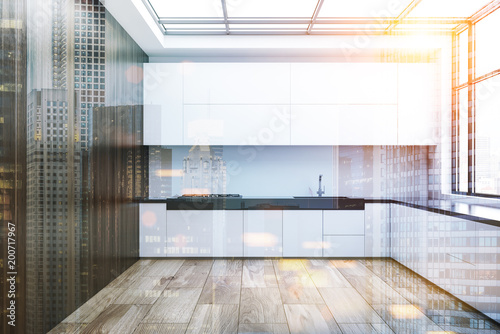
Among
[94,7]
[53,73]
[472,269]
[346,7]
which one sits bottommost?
[472,269]

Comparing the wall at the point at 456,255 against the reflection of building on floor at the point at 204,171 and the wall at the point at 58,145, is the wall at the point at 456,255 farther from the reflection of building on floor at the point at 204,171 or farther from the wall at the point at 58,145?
the reflection of building on floor at the point at 204,171

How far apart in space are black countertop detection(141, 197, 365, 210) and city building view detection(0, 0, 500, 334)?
2 cm

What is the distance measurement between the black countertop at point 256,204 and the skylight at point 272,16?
66.7 inches

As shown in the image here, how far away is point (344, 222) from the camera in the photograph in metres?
3.38

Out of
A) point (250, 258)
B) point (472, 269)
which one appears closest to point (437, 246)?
point (472, 269)

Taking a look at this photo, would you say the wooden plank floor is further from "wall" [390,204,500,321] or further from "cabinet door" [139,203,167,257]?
Result: "cabinet door" [139,203,167,257]

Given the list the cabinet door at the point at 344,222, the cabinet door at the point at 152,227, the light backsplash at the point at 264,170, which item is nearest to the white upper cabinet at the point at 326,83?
the light backsplash at the point at 264,170

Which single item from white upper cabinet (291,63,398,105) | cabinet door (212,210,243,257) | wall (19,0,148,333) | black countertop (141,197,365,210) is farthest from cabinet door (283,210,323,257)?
wall (19,0,148,333)

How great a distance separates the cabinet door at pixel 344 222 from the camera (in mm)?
3352

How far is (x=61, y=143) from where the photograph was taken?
1584 mm

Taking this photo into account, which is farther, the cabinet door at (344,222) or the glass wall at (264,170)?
the glass wall at (264,170)

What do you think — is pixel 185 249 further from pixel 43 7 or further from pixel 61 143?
pixel 43 7

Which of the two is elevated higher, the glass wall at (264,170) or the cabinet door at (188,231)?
the glass wall at (264,170)

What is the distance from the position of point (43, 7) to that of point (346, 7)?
2.31 metres
